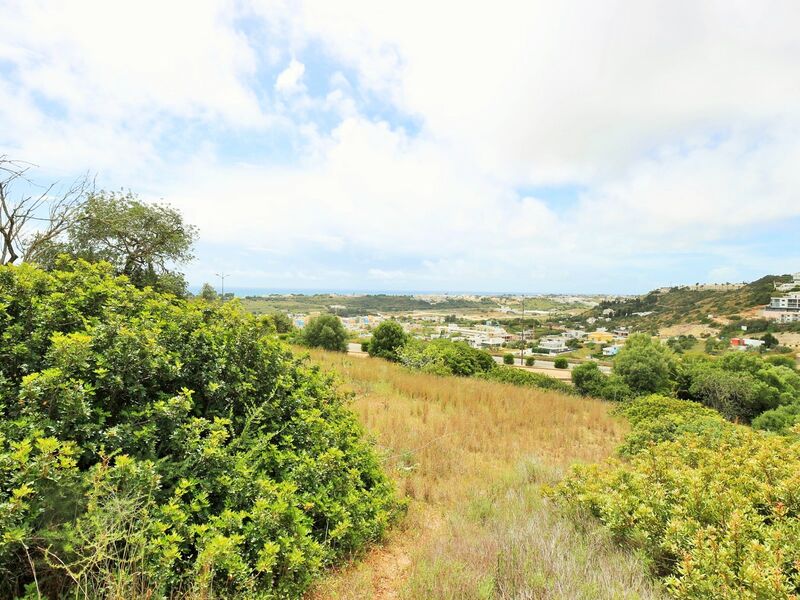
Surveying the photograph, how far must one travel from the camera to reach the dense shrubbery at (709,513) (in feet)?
7.14

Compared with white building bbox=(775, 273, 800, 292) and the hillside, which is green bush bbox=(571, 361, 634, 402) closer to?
the hillside

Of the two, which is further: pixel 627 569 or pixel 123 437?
pixel 627 569

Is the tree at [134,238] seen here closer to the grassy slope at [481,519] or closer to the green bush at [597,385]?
the grassy slope at [481,519]

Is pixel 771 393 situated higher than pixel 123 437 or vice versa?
pixel 123 437

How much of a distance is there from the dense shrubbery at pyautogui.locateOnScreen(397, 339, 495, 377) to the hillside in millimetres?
86631

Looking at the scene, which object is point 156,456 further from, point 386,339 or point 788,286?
point 788,286

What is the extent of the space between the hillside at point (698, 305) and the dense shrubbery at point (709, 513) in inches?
3956

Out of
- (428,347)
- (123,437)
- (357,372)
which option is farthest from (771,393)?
(123,437)

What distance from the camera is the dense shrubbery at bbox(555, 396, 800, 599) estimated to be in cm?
218

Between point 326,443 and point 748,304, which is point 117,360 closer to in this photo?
point 326,443

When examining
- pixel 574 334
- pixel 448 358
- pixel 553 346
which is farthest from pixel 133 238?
pixel 574 334

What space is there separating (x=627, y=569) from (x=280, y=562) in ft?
7.57

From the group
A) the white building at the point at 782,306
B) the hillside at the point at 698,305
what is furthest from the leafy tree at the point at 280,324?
Result: the white building at the point at 782,306

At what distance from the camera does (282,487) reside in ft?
7.95
